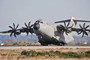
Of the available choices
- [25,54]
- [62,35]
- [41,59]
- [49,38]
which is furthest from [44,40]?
[41,59]

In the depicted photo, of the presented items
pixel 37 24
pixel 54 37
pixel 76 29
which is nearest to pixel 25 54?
pixel 37 24

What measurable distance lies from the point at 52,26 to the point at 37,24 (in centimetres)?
546

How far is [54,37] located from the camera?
192 feet

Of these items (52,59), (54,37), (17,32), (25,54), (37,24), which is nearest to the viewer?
(52,59)

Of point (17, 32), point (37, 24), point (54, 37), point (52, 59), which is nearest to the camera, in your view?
point (52, 59)

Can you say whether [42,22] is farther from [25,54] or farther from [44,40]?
[25,54]

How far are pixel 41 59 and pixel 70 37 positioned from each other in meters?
34.7

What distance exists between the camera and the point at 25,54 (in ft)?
121

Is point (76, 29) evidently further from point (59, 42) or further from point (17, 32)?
point (17, 32)

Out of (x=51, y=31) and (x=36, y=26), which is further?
(x=51, y=31)

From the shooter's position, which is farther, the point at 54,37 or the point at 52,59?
the point at 54,37

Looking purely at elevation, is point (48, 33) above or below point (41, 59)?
above

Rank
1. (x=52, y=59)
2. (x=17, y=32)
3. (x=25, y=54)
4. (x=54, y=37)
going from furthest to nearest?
(x=17, y=32) → (x=54, y=37) → (x=25, y=54) → (x=52, y=59)

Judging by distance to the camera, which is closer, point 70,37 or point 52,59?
point 52,59
